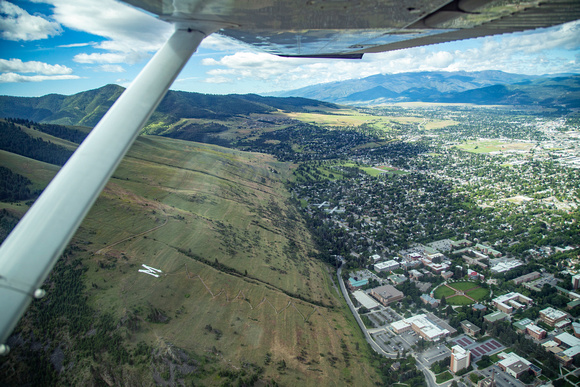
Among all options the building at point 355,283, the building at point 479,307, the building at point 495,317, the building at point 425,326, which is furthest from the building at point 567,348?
the building at point 355,283

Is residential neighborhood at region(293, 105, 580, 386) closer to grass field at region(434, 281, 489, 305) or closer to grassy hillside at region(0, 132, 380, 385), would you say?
grass field at region(434, 281, 489, 305)

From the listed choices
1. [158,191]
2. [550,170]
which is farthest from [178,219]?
[550,170]

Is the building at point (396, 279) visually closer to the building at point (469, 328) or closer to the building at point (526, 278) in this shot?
the building at point (469, 328)

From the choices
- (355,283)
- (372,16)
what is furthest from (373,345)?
(372,16)

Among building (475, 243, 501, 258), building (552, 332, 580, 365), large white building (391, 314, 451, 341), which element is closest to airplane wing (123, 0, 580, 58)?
large white building (391, 314, 451, 341)

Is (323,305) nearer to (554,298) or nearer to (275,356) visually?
(275,356)

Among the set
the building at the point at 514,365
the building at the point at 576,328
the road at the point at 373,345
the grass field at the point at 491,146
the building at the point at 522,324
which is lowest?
the road at the point at 373,345
